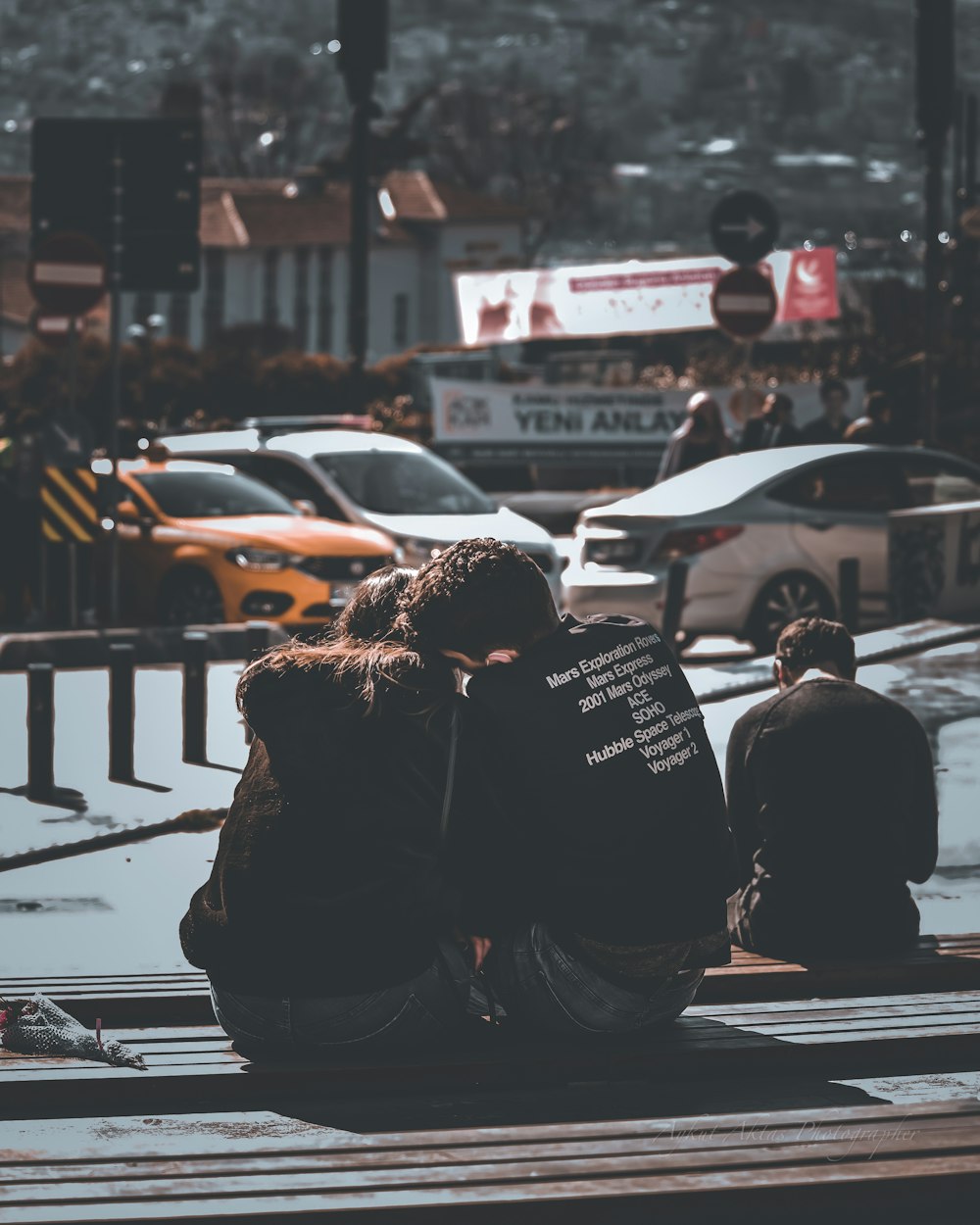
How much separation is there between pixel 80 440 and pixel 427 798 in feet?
38.4

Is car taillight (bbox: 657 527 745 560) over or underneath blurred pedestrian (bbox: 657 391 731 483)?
underneath

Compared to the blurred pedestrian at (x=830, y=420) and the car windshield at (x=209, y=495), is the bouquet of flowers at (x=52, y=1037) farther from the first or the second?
the blurred pedestrian at (x=830, y=420)

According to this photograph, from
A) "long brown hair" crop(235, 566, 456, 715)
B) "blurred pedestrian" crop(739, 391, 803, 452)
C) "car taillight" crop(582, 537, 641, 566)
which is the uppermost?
"blurred pedestrian" crop(739, 391, 803, 452)

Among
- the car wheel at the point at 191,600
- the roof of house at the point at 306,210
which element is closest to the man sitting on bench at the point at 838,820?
the car wheel at the point at 191,600

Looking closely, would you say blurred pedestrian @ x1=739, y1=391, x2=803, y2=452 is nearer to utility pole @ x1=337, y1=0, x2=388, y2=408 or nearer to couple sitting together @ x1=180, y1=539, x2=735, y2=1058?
utility pole @ x1=337, y1=0, x2=388, y2=408

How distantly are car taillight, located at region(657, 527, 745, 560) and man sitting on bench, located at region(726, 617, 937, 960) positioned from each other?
8.32 metres

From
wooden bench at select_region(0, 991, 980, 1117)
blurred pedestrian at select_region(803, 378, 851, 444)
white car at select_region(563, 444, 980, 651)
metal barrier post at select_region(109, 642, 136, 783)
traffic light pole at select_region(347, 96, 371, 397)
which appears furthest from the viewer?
traffic light pole at select_region(347, 96, 371, 397)

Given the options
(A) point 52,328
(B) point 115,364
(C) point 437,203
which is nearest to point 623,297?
(A) point 52,328

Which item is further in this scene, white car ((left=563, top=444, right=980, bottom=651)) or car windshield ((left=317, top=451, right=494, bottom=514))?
car windshield ((left=317, top=451, right=494, bottom=514))

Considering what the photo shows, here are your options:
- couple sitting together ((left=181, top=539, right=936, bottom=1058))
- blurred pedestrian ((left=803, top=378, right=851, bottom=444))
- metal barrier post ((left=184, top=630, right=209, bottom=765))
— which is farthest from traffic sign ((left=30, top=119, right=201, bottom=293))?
couple sitting together ((left=181, top=539, right=936, bottom=1058))

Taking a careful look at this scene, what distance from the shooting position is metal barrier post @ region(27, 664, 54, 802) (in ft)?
30.0

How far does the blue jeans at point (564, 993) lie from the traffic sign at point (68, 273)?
11.7 meters

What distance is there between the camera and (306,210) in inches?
3925

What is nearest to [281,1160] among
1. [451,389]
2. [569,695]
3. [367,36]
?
[569,695]
